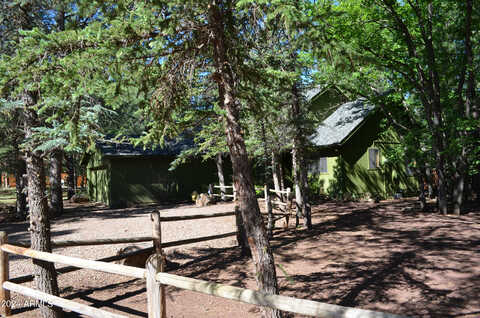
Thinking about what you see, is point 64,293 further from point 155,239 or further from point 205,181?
point 205,181

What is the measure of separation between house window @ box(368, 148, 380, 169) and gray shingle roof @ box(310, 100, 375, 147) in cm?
200

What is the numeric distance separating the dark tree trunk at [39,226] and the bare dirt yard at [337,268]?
0.71 metres

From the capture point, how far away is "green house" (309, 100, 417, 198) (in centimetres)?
1916

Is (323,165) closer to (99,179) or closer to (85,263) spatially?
(99,179)

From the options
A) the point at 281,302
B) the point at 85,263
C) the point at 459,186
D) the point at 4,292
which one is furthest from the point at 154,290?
the point at 459,186

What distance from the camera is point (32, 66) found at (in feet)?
14.9

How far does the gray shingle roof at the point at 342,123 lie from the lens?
62.5ft

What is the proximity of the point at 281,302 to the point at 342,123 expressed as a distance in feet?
63.0

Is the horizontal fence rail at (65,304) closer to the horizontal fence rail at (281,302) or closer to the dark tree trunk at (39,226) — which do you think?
the dark tree trunk at (39,226)

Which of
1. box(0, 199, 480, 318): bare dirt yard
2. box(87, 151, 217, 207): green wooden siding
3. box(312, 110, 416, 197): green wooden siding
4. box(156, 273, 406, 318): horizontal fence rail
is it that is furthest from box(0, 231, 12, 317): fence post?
box(312, 110, 416, 197): green wooden siding

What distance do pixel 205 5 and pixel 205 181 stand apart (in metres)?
19.2

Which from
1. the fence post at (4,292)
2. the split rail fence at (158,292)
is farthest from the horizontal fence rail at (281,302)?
the fence post at (4,292)

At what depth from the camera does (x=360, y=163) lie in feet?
63.5

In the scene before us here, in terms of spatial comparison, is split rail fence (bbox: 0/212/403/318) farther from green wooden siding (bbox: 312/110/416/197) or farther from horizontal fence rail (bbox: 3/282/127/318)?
green wooden siding (bbox: 312/110/416/197)
